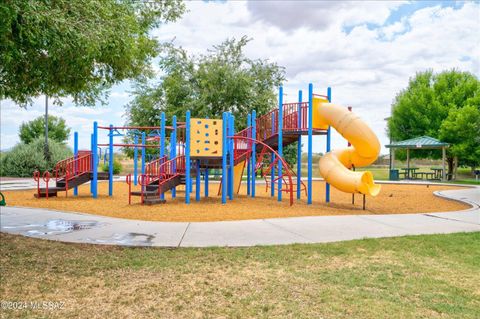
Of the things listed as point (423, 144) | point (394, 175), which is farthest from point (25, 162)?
point (423, 144)

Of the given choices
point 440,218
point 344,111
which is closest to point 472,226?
point 440,218

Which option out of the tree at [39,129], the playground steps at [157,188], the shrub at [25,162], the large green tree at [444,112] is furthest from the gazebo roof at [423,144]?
the tree at [39,129]

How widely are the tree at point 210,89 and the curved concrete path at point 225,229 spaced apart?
22.8 m

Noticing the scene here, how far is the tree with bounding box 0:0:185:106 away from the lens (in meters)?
5.63

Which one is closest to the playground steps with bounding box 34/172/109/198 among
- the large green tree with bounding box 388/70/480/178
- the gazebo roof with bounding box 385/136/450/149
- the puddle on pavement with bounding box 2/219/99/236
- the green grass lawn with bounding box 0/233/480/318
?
the puddle on pavement with bounding box 2/219/99/236

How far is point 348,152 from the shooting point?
50.4 ft

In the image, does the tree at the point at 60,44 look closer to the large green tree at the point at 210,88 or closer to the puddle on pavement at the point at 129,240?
the puddle on pavement at the point at 129,240

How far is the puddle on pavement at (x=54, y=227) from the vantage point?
869 centimetres

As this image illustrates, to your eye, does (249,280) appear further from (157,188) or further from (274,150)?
(274,150)

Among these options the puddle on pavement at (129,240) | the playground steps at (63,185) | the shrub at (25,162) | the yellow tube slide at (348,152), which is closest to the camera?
the puddle on pavement at (129,240)

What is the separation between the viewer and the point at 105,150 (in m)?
19.4

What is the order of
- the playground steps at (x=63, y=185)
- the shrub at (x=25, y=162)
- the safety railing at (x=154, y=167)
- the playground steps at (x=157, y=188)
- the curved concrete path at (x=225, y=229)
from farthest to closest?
the shrub at (x=25, y=162) → the playground steps at (x=63, y=185) → the safety railing at (x=154, y=167) → the playground steps at (x=157, y=188) → the curved concrete path at (x=225, y=229)

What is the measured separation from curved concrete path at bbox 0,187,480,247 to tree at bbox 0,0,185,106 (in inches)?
112


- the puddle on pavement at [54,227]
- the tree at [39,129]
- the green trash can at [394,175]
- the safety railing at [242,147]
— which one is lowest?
the puddle on pavement at [54,227]
